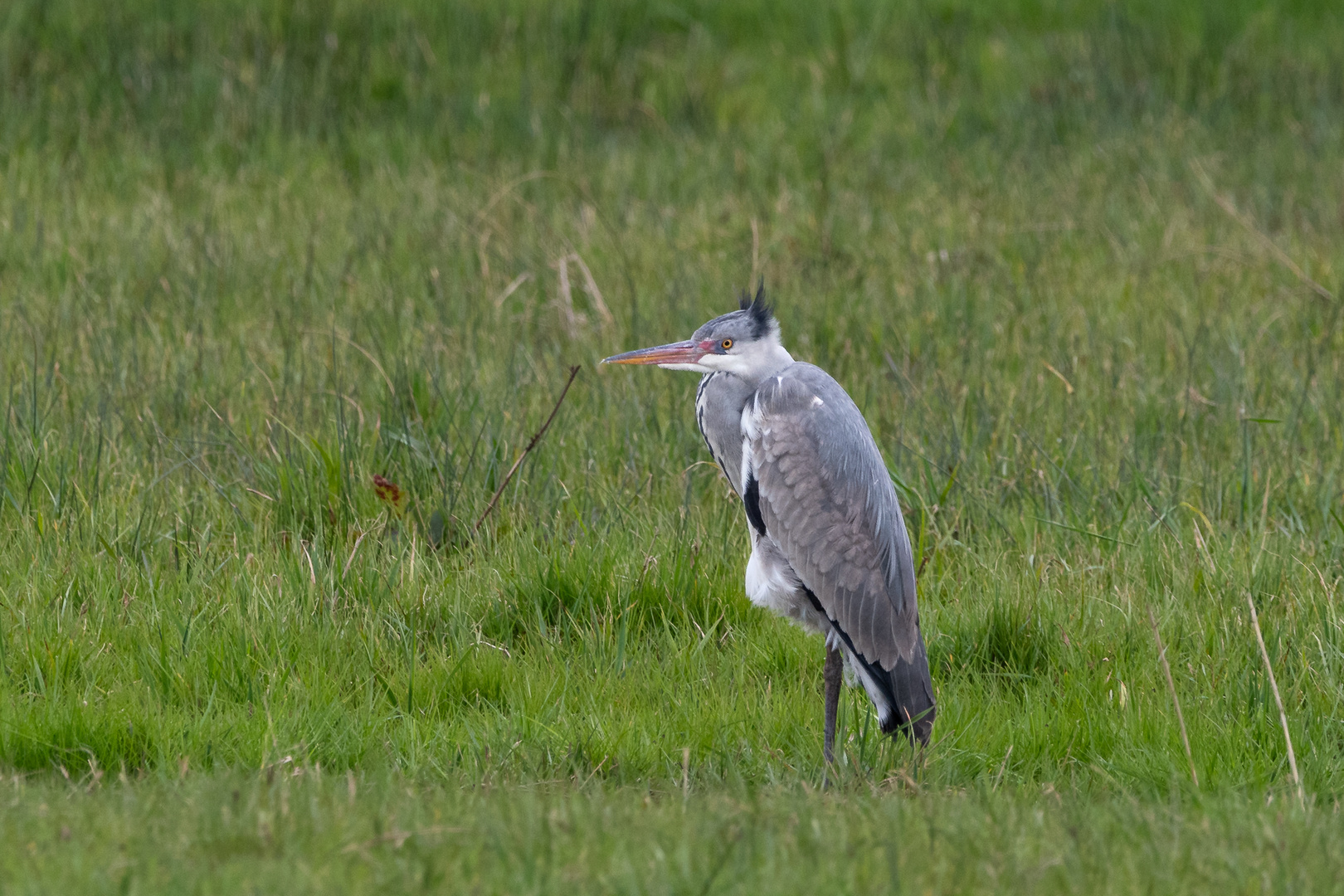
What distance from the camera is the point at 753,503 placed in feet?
14.1

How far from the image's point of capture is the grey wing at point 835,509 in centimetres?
399

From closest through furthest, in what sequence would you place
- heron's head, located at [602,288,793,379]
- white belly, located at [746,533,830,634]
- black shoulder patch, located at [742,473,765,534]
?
1. white belly, located at [746,533,830,634]
2. black shoulder patch, located at [742,473,765,534]
3. heron's head, located at [602,288,793,379]

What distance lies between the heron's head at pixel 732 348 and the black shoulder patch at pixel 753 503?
0.36 metres

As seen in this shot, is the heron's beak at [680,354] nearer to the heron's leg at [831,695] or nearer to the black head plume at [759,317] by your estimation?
the black head plume at [759,317]

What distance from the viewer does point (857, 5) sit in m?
12.6

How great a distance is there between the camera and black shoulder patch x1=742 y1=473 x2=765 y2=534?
427 centimetres

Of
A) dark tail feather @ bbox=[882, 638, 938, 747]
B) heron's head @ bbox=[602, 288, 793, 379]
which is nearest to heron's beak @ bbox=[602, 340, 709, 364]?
heron's head @ bbox=[602, 288, 793, 379]

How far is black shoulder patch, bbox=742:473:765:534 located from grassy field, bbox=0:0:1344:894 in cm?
37

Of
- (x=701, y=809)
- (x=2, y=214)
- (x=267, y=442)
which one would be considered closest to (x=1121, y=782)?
(x=701, y=809)

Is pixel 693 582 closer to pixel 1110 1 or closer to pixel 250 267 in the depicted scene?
pixel 250 267

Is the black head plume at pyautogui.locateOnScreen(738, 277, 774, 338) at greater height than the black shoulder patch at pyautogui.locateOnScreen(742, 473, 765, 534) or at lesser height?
greater

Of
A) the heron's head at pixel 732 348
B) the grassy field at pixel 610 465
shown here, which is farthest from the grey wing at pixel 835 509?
the grassy field at pixel 610 465

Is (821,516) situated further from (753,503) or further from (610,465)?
(610,465)

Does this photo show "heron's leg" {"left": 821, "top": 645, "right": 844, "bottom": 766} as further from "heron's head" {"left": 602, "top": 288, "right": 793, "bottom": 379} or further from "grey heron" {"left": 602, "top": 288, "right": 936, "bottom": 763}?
"heron's head" {"left": 602, "top": 288, "right": 793, "bottom": 379}
